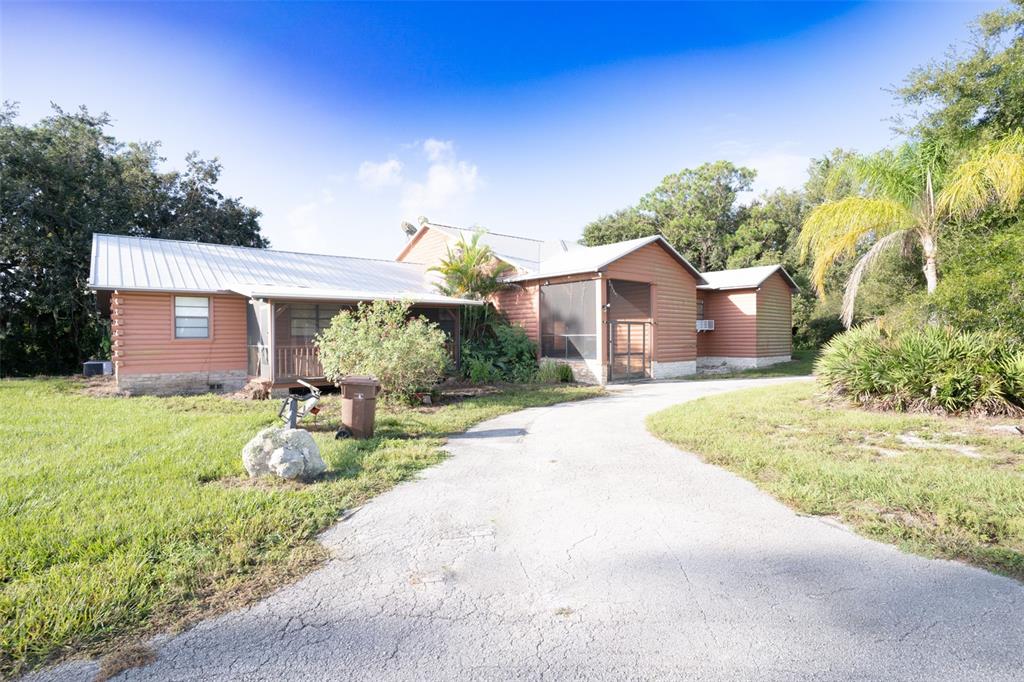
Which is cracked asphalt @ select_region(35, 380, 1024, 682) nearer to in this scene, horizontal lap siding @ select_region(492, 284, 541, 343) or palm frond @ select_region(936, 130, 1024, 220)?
palm frond @ select_region(936, 130, 1024, 220)

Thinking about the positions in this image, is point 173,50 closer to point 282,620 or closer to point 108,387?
point 108,387

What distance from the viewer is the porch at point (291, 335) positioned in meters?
12.2

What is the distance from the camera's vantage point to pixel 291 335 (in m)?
15.9

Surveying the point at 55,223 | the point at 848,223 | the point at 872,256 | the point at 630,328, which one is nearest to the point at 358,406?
the point at 848,223

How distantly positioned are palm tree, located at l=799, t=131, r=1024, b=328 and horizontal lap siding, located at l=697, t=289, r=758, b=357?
24.7ft

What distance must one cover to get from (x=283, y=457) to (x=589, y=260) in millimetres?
12392

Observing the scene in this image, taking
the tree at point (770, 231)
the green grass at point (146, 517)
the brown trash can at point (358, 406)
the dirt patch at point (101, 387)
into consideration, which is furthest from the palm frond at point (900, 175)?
the dirt patch at point (101, 387)

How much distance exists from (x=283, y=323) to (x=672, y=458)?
13299 millimetres

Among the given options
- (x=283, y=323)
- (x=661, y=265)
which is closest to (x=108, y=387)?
(x=283, y=323)

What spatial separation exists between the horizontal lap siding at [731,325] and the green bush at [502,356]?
8972 mm

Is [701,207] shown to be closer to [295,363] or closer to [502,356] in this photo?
[502,356]

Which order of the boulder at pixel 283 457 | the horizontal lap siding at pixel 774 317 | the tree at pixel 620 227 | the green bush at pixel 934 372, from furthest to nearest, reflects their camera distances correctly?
the tree at pixel 620 227
the horizontal lap siding at pixel 774 317
the green bush at pixel 934 372
the boulder at pixel 283 457

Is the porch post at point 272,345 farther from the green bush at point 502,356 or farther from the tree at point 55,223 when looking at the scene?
the tree at point 55,223

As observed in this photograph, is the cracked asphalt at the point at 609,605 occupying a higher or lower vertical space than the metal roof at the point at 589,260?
lower
